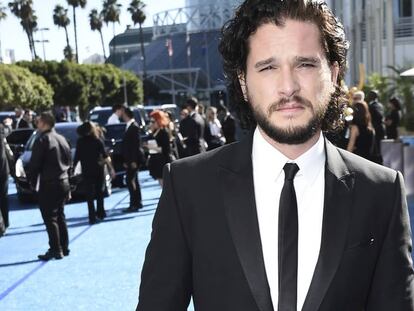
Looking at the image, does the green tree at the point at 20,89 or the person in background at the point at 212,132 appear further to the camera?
the green tree at the point at 20,89

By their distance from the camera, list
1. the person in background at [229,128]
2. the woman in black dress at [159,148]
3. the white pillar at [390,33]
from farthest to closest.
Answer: the white pillar at [390,33] → the person in background at [229,128] → the woman in black dress at [159,148]

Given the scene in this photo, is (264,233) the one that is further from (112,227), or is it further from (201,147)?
(201,147)

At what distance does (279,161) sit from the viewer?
6.81ft

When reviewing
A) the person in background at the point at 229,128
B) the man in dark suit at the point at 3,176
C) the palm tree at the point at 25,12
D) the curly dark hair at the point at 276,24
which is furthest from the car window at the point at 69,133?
the palm tree at the point at 25,12

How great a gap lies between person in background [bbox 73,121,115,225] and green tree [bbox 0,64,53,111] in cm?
2716

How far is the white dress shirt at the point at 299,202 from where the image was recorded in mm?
2008

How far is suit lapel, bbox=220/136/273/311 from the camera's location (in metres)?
1.97

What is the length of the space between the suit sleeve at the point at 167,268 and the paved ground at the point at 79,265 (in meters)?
4.23

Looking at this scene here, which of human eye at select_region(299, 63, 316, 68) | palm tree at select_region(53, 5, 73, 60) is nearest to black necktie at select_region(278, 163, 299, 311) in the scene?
human eye at select_region(299, 63, 316, 68)

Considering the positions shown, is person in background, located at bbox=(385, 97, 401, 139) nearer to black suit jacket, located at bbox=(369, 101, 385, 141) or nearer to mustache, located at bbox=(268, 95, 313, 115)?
black suit jacket, located at bbox=(369, 101, 385, 141)

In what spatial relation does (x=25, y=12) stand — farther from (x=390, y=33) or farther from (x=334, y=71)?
(x=334, y=71)

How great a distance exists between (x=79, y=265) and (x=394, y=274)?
6.46 m

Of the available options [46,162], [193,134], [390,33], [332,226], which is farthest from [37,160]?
[390,33]

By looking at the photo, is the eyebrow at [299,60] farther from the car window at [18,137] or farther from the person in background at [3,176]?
the car window at [18,137]
